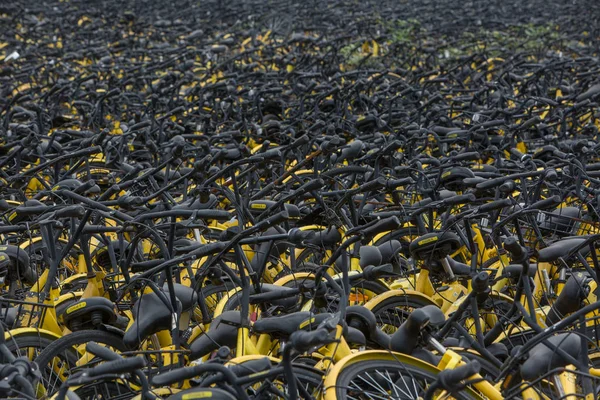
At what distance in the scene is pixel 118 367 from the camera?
2.97 metres

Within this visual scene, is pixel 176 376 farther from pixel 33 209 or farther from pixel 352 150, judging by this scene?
pixel 352 150

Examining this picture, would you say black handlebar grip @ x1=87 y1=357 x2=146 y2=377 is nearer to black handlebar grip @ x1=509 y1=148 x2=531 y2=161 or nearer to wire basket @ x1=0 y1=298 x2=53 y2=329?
wire basket @ x1=0 y1=298 x2=53 y2=329

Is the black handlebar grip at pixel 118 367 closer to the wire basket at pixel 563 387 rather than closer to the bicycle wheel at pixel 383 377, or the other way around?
the bicycle wheel at pixel 383 377

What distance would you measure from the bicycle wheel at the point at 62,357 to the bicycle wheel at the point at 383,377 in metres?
1.44

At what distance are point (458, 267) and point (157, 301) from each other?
6.54ft

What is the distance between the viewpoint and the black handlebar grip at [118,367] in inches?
116

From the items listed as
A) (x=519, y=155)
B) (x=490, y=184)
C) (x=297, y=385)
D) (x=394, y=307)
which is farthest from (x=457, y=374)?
(x=519, y=155)

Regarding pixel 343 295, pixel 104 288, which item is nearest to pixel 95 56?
pixel 104 288

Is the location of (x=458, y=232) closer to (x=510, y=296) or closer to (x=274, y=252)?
(x=510, y=296)

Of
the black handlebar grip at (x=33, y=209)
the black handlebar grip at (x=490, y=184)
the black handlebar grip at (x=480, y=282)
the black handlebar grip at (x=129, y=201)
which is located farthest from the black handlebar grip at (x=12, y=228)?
the black handlebar grip at (x=490, y=184)

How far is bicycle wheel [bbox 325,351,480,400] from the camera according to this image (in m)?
3.44

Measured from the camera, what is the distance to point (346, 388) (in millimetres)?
3395

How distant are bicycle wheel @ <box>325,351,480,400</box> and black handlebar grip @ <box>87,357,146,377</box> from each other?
795mm

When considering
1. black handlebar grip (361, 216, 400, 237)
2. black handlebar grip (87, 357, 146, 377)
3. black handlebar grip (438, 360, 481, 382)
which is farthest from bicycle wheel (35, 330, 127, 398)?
black handlebar grip (438, 360, 481, 382)
